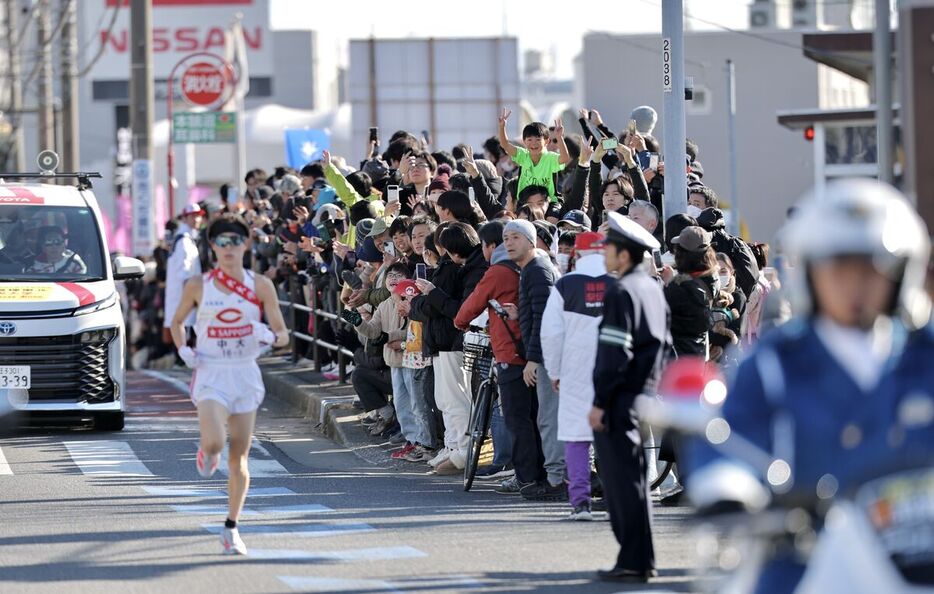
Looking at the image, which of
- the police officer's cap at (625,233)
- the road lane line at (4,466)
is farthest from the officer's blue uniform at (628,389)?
the road lane line at (4,466)

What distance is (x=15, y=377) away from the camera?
1463cm

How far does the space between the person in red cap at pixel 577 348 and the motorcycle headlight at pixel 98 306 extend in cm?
592

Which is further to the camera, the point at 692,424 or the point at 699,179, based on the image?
the point at 699,179

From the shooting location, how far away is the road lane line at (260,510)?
35.7 ft

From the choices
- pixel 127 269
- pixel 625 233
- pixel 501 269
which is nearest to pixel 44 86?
pixel 127 269

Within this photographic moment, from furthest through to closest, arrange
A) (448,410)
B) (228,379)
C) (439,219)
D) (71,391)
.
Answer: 1. (71,391)
2. (439,219)
3. (448,410)
4. (228,379)

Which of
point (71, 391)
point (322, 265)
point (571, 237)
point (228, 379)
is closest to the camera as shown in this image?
point (228, 379)

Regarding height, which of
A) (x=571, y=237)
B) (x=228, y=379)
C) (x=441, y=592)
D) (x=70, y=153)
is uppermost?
(x=70, y=153)

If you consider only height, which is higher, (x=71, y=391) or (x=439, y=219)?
(x=439, y=219)

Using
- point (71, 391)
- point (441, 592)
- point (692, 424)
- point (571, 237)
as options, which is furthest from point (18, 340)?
point (692, 424)

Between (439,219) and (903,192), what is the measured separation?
525 cm

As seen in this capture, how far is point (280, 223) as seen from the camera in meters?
20.0

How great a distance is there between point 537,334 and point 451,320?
5.38 feet

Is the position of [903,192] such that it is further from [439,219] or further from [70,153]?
[70,153]
